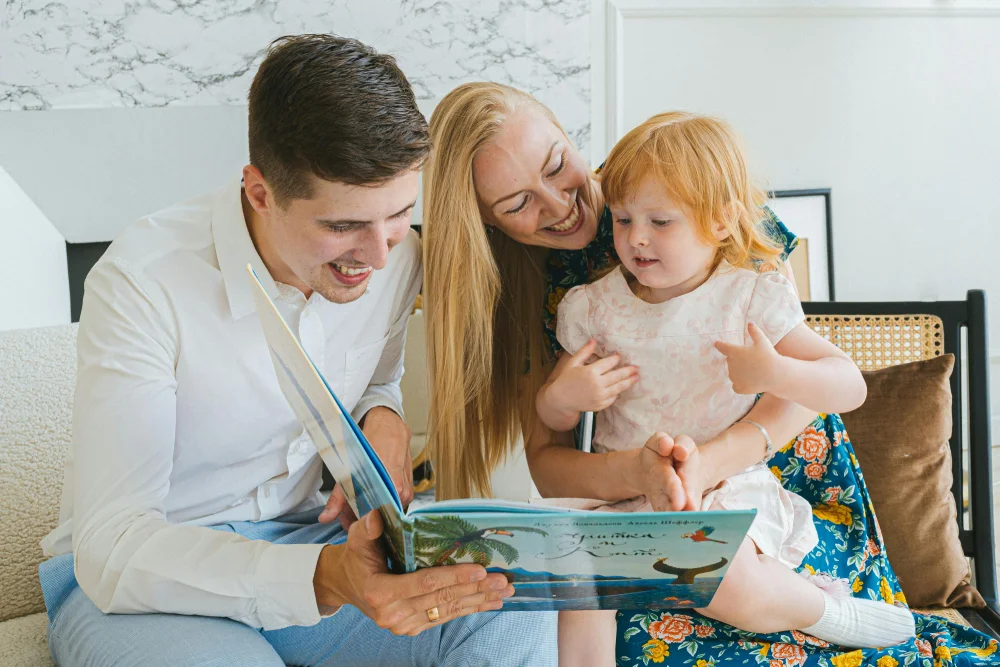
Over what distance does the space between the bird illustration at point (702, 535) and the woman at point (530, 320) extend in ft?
1.48

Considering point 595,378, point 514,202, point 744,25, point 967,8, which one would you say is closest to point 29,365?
point 514,202

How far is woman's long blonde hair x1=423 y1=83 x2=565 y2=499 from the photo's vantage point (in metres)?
1.49

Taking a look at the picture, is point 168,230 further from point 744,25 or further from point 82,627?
point 744,25

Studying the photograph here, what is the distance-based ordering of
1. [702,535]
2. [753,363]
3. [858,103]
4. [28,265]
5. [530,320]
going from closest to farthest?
[702,535] → [753,363] → [530,320] → [28,265] → [858,103]

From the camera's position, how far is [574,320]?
1537mm

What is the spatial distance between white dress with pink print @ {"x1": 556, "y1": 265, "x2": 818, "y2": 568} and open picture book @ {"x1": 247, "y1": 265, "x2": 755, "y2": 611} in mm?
373

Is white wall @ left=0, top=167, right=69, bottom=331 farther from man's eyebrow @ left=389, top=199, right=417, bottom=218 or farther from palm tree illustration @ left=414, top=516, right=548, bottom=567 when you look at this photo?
palm tree illustration @ left=414, top=516, right=548, bottom=567

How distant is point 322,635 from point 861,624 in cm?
81

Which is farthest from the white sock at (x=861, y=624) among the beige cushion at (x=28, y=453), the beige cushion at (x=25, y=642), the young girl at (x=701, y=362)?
the beige cushion at (x=28, y=453)

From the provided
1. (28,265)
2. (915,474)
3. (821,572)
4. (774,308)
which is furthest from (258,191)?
(28,265)

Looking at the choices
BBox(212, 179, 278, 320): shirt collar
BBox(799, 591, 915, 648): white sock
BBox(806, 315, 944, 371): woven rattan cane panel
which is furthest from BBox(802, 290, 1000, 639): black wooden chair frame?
BBox(212, 179, 278, 320): shirt collar

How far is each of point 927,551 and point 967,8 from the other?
202 cm

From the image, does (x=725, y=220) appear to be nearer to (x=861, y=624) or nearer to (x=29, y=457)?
(x=861, y=624)

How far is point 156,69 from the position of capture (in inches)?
104
